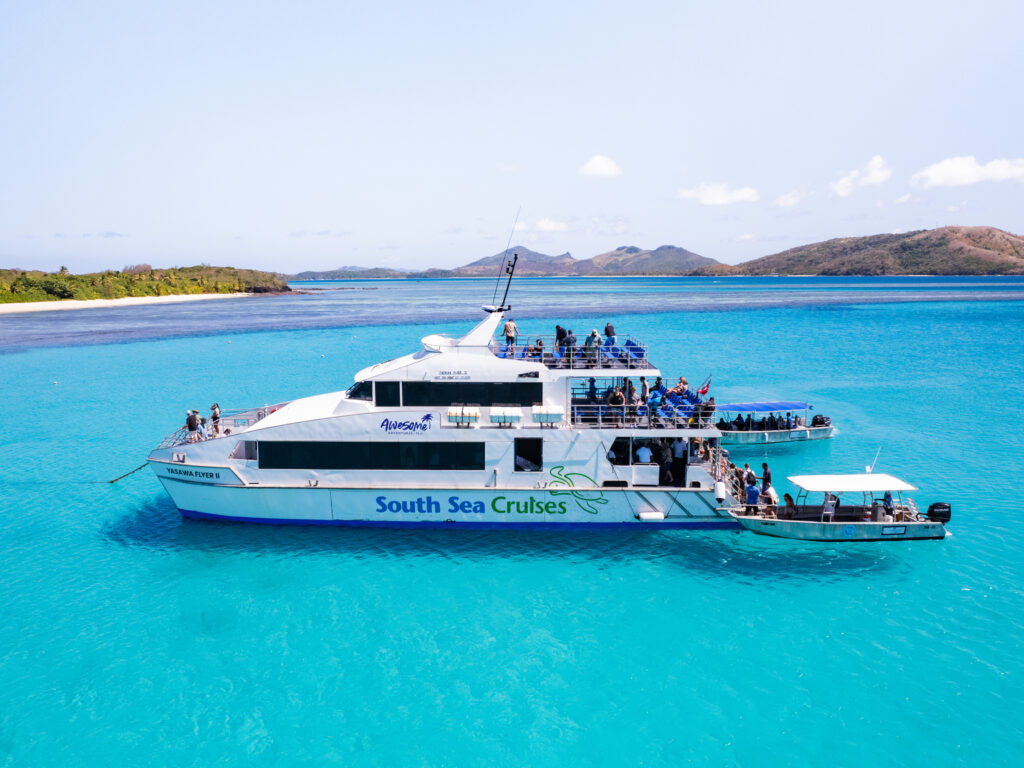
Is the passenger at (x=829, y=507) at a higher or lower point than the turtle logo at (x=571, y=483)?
lower

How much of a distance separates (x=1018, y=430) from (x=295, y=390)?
4136 cm

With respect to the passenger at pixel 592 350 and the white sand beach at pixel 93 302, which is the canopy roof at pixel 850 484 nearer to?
the passenger at pixel 592 350

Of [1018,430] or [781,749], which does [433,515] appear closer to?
[781,749]

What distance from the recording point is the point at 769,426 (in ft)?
100

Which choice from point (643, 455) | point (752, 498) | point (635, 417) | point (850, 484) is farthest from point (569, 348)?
point (850, 484)

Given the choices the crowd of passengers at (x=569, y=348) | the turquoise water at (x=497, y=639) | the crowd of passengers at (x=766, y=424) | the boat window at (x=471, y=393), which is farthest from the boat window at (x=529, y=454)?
the crowd of passengers at (x=766, y=424)

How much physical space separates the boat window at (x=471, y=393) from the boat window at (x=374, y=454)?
1.36 m

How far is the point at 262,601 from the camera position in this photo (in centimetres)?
1590

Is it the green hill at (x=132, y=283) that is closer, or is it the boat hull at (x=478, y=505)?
the boat hull at (x=478, y=505)

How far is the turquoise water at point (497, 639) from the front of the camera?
11.6 meters

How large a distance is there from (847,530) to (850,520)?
448 mm

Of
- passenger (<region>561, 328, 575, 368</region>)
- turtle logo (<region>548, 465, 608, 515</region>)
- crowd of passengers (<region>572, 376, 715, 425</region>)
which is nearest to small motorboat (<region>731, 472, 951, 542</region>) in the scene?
crowd of passengers (<region>572, 376, 715, 425</region>)

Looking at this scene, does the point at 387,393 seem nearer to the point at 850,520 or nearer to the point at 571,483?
the point at 571,483

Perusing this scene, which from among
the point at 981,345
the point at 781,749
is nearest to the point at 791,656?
the point at 781,749
